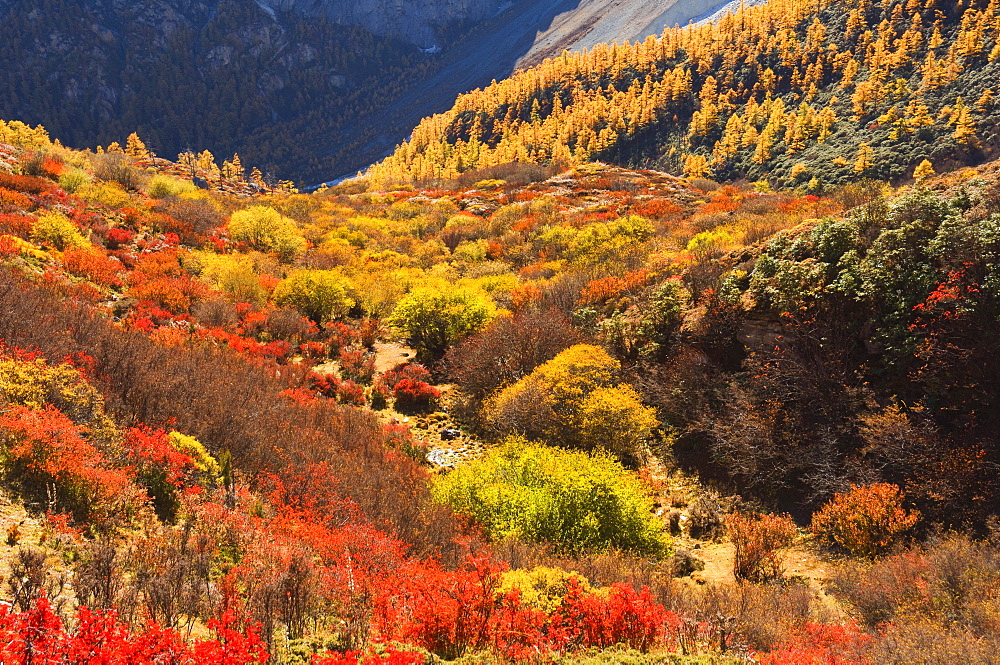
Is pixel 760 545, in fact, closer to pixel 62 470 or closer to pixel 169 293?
pixel 62 470

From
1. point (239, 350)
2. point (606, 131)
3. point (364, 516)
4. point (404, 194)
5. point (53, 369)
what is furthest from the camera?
point (606, 131)

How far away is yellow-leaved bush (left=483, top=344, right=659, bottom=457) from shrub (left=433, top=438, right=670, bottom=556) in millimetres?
1935

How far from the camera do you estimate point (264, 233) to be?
24.1 m

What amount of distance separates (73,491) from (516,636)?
4.06 m

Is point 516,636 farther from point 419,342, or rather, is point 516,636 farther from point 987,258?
point 419,342

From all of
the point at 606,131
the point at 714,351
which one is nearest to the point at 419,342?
the point at 714,351

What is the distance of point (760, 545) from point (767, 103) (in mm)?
91911

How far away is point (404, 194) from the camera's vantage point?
48.5m

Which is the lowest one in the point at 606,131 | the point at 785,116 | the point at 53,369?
the point at 785,116

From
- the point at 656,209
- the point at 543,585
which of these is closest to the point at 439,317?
the point at 543,585

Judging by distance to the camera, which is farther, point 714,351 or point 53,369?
point 714,351

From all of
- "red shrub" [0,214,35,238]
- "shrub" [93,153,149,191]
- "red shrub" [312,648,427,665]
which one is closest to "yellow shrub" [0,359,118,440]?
"red shrub" [312,648,427,665]

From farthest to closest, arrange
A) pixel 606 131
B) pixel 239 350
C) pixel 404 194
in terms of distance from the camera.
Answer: pixel 606 131
pixel 404 194
pixel 239 350

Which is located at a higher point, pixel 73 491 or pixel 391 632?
pixel 73 491
